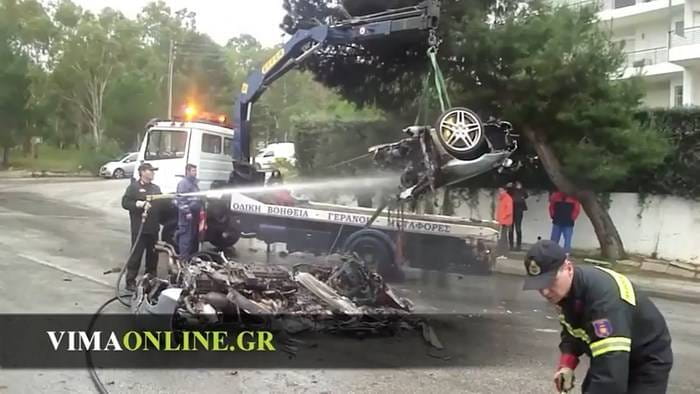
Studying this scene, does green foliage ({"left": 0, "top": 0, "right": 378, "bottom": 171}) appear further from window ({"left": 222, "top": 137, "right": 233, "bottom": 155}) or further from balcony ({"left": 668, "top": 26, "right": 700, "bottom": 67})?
window ({"left": 222, "top": 137, "right": 233, "bottom": 155})

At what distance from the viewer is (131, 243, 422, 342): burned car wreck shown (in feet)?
21.8

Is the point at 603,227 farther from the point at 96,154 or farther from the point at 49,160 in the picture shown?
the point at 49,160

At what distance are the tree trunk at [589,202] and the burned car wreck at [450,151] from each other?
214 inches

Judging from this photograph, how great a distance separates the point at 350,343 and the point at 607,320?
160 inches

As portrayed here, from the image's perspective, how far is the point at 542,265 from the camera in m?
3.04

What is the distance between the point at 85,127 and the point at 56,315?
47244 mm

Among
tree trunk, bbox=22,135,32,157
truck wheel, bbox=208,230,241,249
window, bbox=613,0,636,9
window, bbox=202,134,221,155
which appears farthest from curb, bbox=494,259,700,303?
tree trunk, bbox=22,135,32,157

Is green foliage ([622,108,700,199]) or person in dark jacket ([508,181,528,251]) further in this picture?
person in dark jacket ([508,181,528,251])

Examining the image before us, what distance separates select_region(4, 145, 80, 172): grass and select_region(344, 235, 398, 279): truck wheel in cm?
3838

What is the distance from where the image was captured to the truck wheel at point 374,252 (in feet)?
34.9

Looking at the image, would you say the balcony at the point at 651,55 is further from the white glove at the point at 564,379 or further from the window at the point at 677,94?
the white glove at the point at 564,379

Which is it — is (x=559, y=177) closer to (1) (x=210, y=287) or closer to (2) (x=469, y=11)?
(2) (x=469, y=11)

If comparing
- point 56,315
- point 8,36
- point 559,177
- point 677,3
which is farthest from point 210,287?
point 8,36

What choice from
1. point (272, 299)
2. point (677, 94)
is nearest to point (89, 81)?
point (677, 94)
